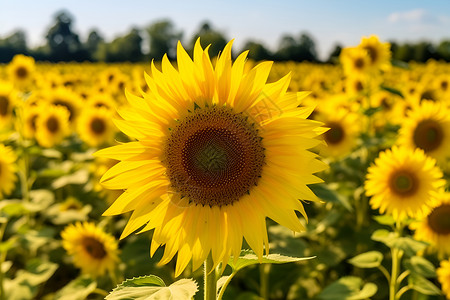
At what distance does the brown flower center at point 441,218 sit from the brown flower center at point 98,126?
4176 millimetres

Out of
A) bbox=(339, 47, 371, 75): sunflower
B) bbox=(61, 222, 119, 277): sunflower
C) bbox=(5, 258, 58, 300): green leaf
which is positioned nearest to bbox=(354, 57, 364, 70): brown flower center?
bbox=(339, 47, 371, 75): sunflower

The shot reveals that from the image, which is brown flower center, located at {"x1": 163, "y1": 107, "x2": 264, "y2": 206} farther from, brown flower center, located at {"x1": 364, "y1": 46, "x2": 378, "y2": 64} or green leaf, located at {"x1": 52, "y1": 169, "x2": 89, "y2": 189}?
brown flower center, located at {"x1": 364, "y1": 46, "x2": 378, "y2": 64}

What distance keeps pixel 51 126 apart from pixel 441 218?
15.2 ft

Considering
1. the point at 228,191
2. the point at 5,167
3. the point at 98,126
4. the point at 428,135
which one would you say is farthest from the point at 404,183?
the point at 98,126

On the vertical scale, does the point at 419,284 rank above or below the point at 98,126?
below

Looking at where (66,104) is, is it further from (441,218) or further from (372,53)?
(441,218)

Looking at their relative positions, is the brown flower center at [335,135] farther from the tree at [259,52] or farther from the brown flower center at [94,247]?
the tree at [259,52]

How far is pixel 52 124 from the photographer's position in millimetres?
5824

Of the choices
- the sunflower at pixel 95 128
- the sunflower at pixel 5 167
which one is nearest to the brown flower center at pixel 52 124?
the sunflower at pixel 95 128

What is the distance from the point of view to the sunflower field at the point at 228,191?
156 centimetres

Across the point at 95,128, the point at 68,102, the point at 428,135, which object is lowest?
the point at 95,128

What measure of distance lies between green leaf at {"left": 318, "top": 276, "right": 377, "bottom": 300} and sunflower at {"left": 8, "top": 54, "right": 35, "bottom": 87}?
6209mm

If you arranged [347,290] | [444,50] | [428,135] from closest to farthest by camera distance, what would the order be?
[347,290] → [428,135] → [444,50]

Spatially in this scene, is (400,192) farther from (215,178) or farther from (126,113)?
(126,113)
